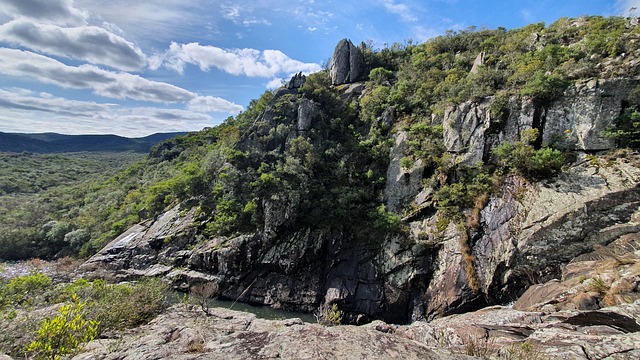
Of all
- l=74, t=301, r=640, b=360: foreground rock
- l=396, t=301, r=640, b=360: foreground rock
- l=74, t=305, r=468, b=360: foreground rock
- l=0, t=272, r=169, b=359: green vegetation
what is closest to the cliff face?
l=396, t=301, r=640, b=360: foreground rock

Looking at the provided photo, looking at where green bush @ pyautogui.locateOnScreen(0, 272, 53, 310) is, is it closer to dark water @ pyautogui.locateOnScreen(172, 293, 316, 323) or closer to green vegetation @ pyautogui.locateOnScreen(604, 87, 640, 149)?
dark water @ pyautogui.locateOnScreen(172, 293, 316, 323)

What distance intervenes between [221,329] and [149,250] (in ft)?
79.7

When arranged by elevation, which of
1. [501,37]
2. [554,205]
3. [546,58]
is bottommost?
[554,205]

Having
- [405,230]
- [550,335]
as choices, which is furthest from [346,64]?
[550,335]

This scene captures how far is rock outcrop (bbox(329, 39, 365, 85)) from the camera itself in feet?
131

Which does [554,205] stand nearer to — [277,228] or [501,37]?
[277,228]

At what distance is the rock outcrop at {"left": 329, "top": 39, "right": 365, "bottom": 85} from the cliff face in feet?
35.1

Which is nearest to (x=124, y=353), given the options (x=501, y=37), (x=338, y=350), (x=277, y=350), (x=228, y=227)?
(x=277, y=350)

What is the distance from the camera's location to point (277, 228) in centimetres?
2512

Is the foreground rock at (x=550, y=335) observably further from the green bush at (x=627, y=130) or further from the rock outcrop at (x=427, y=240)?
the green bush at (x=627, y=130)

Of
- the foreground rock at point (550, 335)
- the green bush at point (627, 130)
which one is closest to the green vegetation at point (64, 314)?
the foreground rock at point (550, 335)

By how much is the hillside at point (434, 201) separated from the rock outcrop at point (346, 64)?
323 centimetres

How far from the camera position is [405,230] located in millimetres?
21828

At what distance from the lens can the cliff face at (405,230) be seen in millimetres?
15344
